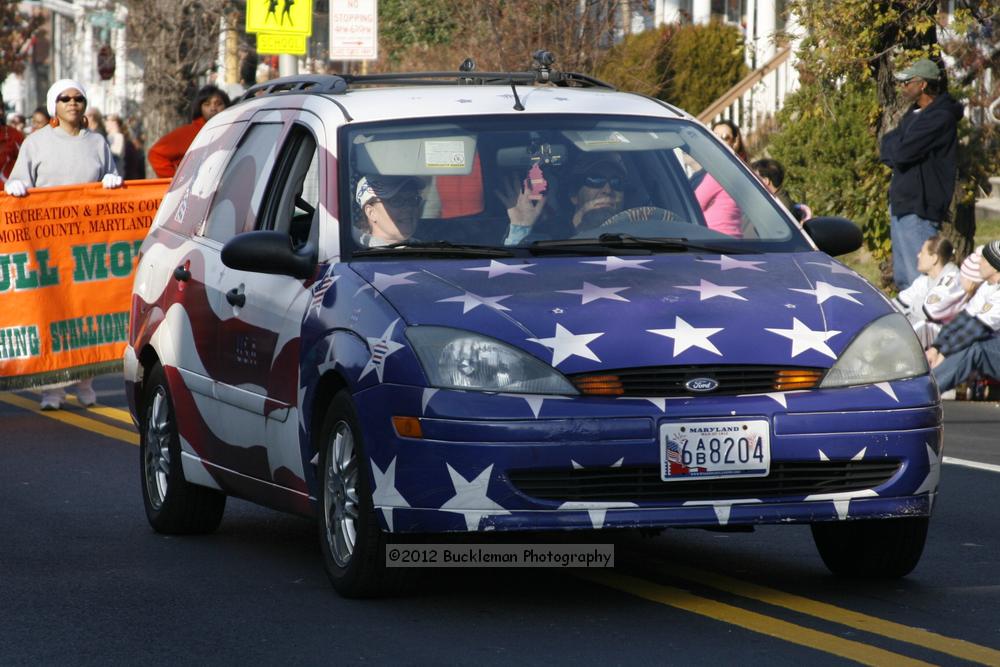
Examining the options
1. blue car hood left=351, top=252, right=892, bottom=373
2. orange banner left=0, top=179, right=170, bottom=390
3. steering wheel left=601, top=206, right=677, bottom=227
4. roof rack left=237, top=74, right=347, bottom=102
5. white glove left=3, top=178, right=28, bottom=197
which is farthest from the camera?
orange banner left=0, top=179, right=170, bottom=390

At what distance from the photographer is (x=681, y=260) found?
730 centimetres

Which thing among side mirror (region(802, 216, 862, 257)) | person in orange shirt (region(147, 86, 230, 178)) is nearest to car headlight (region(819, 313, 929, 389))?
side mirror (region(802, 216, 862, 257))

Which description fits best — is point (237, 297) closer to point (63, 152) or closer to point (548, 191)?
point (548, 191)

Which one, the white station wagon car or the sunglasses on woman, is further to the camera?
the sunglasses on woman

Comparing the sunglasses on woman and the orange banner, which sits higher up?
the sunglasses on woman

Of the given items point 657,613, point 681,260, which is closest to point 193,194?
point 681,260

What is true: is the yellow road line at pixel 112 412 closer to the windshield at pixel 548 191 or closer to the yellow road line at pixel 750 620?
the windshield at pixel 548 191

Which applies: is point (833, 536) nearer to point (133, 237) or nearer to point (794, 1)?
point (133, 237)

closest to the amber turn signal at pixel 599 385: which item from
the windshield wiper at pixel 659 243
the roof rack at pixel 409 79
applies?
the windshield wiper at pixel 659 243

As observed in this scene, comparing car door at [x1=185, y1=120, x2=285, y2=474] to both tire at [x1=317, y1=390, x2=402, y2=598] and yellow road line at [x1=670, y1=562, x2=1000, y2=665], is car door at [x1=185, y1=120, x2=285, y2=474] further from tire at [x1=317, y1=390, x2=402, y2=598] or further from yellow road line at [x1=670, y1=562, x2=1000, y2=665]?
yellow road line at [x1=670, y1=562, x2=1000, y2=665]

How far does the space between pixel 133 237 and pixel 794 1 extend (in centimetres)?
692

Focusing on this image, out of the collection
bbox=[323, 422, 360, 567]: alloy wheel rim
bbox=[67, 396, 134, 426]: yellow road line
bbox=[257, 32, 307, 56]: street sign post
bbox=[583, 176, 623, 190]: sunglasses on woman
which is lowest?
bbox=[67, 396, 134, 426]: yellow road line

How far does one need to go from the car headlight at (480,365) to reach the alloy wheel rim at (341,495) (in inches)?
18.6

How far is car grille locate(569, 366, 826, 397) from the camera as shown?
6.54 metres
